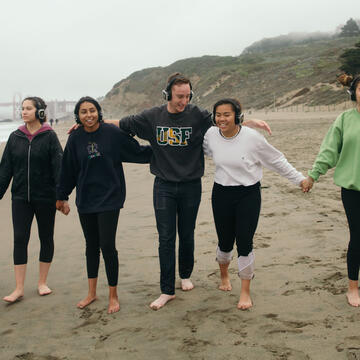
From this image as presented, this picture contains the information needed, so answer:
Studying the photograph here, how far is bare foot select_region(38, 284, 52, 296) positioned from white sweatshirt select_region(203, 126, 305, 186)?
195 cm

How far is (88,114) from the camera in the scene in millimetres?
3637

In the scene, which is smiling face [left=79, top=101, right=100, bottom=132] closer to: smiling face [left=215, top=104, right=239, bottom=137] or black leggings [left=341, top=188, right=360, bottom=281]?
smiling face [left=215, top=104, right=239, bottom=137]

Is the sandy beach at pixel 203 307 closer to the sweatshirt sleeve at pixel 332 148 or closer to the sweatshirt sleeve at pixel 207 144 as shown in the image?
the sweatshirt sleeve at pixel 332 148

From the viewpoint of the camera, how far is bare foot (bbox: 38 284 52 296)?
4164 millimetres

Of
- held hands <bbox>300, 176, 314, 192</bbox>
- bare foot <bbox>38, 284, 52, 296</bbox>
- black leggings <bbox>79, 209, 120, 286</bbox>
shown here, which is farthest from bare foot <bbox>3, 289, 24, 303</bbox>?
held hands <bbox>300, 176, 314, 192</bbox>

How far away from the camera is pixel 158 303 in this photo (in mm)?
3729

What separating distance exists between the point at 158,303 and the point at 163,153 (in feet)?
4.22

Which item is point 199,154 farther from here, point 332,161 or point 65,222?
point 65,222

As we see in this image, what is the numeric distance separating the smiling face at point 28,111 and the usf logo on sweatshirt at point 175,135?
1.27m

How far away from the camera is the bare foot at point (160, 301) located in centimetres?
370

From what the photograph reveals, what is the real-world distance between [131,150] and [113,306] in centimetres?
135

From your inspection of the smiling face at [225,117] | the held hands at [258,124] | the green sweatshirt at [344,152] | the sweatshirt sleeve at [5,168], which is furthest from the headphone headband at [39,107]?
the green sweatshirt at [344,152]

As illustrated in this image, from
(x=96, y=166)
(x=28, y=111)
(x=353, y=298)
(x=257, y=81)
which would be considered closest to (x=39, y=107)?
(x=28, y=111)

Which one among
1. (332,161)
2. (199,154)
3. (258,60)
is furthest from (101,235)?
(258,60)
